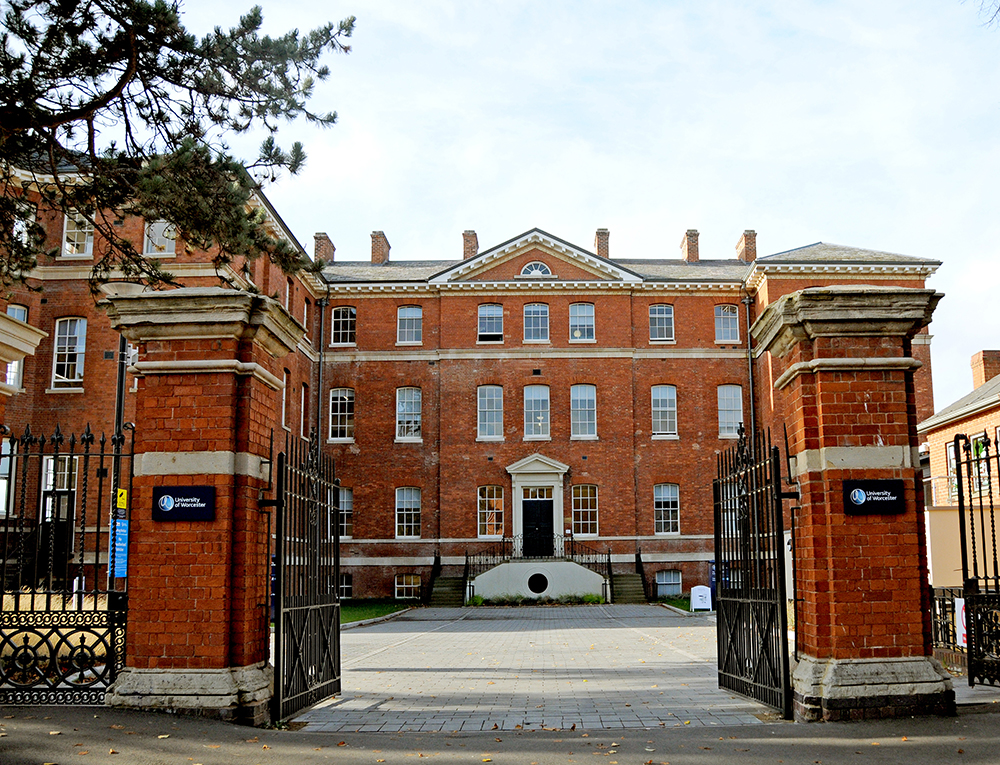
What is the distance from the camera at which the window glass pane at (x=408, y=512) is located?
33.1 meters

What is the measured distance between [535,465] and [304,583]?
25147 millimetres

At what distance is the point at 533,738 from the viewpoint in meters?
6.65

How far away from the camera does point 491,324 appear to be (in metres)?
34.1

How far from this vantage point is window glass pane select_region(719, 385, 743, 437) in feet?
110

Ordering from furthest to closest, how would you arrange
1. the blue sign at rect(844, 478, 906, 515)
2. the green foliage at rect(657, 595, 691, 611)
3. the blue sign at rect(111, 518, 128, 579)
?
1. the green foliage at rect(657, 595, 691, 611)
2. the blue sign at rect(111, 518, 128, 579)
3. the blue sign at rect(844, 478, 906, 515)

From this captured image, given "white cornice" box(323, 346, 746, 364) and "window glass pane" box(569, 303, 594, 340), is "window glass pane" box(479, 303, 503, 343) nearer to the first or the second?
"white cornice" box(323, 346, 746, 364)

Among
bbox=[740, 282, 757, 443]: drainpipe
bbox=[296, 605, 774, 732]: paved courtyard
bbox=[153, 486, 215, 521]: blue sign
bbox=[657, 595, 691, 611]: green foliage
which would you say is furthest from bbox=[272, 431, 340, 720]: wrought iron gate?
bbox=[740, 282, 757, 443]: drainpipe

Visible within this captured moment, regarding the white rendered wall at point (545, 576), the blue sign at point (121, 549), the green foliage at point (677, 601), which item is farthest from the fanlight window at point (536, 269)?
the blue sign at point (121, 549)

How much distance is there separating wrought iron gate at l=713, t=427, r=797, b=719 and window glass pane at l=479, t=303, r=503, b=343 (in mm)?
25134

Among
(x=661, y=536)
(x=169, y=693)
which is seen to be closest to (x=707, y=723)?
(x=169, y=693)

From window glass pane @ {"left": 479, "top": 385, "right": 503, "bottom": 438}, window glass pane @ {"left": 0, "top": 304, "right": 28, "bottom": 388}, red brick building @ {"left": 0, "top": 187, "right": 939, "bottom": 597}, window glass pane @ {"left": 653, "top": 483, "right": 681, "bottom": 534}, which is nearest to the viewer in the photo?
window glass pane @ {"left": 0, "top": 304, "right": 28, "bottom": 388}

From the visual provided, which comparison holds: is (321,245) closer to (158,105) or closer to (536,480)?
(536,480)

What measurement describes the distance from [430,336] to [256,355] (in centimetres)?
2690

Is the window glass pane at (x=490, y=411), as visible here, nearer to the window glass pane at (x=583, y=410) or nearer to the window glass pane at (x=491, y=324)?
the window glass pane at (x=491, y=324)
